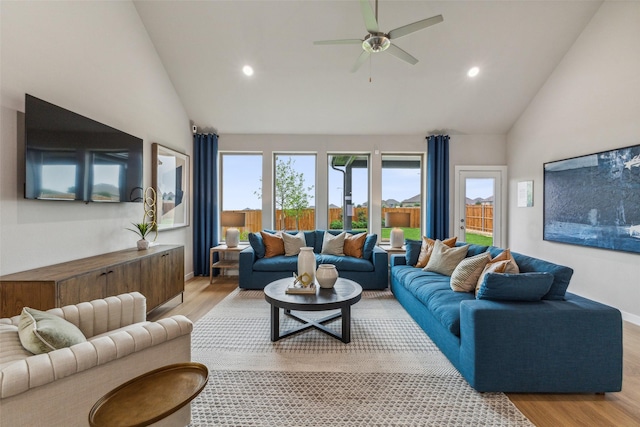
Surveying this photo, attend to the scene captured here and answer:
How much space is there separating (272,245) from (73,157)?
2.78 m

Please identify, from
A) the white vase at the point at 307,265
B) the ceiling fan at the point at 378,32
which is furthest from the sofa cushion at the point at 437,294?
the ceiling fan at the point at 378,32

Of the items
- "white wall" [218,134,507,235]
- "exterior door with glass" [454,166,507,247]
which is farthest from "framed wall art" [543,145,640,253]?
"white wall" [218,134,507,235]

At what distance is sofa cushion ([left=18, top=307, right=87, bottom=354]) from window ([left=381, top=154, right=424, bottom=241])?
5.02 meters

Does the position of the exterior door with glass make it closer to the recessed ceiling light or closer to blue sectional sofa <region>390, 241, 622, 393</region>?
blue sectional sofa <region>390, 241, 622, 393</region>

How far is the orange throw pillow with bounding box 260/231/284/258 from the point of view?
4766 millimetres

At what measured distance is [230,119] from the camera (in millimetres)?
5234

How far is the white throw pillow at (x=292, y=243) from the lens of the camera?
15.8 feet

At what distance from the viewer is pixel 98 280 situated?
8.07 ft

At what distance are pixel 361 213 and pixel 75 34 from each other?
15.3 ft

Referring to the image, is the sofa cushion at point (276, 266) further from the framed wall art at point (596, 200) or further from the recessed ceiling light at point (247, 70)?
the framed wall art at point (596, 200)

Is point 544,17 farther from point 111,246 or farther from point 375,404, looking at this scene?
point 111,246

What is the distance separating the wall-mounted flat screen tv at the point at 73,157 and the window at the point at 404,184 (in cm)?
424

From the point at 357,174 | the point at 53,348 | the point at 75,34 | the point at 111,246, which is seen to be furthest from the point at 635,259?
the point at 75,34

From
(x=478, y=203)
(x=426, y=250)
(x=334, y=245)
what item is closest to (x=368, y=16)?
(x=426, y=250)
